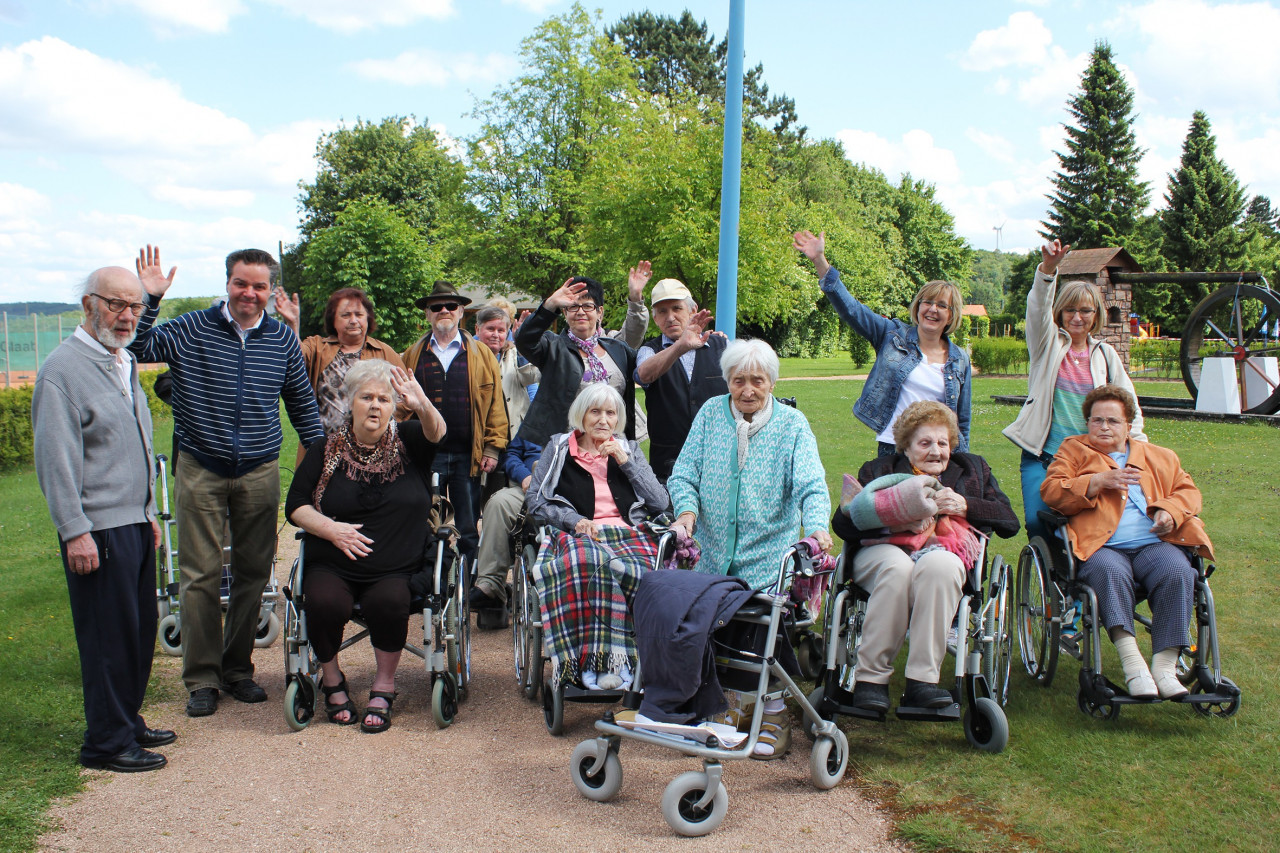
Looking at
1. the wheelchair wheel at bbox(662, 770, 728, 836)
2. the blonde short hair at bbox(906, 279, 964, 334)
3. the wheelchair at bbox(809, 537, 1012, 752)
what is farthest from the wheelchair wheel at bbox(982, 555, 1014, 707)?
the blonde short hair at bbox(906, 279, 964, 334)

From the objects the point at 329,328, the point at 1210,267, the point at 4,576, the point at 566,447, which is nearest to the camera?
the point at 566,447

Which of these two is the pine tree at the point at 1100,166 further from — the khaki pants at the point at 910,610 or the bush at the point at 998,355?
the khaki pants at the point at 910,610

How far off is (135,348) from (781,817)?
11.0ft

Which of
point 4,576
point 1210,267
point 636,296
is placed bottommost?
point 4,576

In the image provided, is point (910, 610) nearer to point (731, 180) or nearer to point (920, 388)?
point (920, 388)

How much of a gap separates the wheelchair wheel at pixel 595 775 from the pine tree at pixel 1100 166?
42488 millimetres

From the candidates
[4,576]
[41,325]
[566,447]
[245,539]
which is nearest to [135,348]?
[245,539]

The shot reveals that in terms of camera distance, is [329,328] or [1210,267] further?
[1210,267]

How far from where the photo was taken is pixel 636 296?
230 inches

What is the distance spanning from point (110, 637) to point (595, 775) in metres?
2.00

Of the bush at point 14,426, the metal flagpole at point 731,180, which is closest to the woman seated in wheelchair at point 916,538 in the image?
the metal flagpole at point 731,180

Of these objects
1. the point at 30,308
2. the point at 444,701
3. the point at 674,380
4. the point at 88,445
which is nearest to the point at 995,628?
the point at 674,380

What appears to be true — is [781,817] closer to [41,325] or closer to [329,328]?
[329,328]

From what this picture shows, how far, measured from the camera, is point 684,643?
11.3 feet
